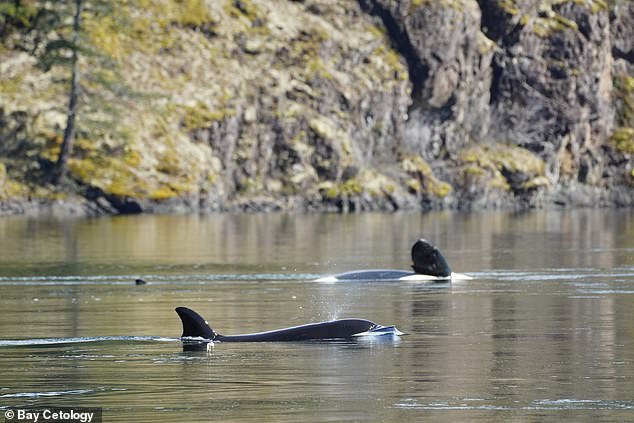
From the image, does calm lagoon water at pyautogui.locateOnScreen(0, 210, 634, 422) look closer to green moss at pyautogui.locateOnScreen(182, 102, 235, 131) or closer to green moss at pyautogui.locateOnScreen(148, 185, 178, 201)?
green moss at pyautogui.locateOnScreen(148, 185, 178, 201)

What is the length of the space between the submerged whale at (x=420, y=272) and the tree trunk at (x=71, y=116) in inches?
4122

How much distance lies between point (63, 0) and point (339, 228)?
66.4 meters

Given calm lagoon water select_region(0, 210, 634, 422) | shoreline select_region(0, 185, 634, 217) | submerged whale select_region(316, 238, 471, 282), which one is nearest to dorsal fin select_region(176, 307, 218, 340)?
calm lagoon water select_region(0, 210, 634, 422)

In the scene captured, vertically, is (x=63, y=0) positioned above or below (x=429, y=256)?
above

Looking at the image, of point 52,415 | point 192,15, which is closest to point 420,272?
point 52,415

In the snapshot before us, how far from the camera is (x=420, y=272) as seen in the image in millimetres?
57344

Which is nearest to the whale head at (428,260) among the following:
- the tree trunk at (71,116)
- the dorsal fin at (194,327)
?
the dorsal fin at (194,327)

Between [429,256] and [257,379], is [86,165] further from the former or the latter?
[257,379]

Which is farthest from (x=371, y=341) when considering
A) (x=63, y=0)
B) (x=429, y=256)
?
(x=63, y=0)

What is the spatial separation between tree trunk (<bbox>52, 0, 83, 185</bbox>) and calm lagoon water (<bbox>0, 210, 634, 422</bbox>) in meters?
81.1

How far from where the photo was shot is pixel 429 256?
187 feet

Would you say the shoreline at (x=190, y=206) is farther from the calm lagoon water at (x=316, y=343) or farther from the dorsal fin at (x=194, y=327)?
the dorsal fin at (x=194, y=327)

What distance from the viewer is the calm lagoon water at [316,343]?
25.6m

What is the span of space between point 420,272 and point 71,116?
10619 cm
